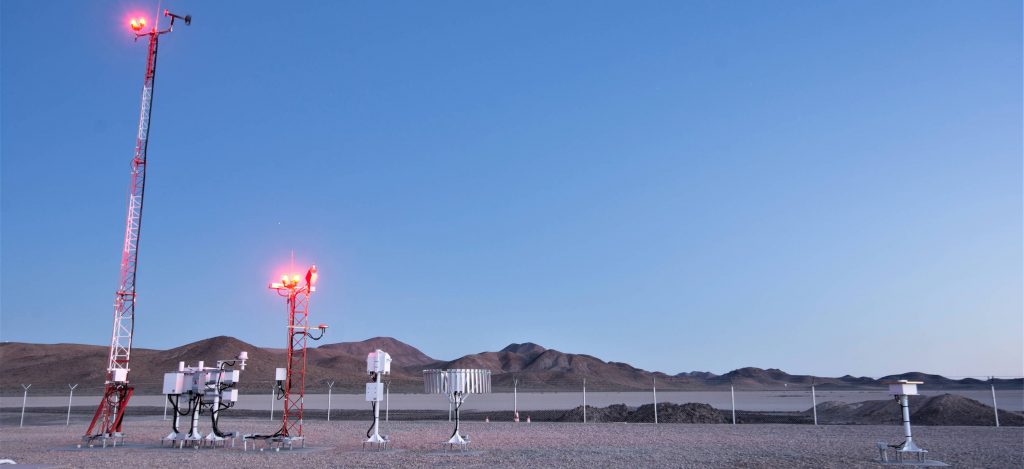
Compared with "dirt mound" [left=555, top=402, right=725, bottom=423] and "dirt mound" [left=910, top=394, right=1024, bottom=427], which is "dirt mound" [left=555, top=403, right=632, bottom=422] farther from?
"dirt mound" [left=910, top=394, right=1024, bottom=427]

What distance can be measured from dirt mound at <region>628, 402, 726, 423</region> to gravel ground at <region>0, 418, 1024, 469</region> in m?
3.71

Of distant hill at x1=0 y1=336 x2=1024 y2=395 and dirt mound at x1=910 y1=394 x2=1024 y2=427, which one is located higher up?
distant hill at x1=0 y1=336 x2=1024 y2=395

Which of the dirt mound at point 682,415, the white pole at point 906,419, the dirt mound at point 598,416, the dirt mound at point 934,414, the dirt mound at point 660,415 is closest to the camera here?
the white pole at point 906,419

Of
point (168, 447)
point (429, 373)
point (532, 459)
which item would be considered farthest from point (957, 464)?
point (168, 447)

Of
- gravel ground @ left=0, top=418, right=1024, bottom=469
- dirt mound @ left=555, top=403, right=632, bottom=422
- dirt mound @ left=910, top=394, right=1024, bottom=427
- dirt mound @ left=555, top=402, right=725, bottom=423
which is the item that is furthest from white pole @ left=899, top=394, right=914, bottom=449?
dirt mound @ left=555, top=403, right=632, bottom=422

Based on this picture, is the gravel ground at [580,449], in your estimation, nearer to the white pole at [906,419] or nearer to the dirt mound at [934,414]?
the white pole at [906,419]

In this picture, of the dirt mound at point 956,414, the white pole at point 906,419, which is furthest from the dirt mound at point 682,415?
the white pole at point 906,419

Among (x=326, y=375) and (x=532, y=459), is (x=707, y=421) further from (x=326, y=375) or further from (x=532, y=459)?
(x=326, y=375)

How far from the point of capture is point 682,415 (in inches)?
1249

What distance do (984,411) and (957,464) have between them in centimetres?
1738

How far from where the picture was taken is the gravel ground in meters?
15.9

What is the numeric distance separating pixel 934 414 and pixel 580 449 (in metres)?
18.5

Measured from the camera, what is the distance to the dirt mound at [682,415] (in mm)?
31234

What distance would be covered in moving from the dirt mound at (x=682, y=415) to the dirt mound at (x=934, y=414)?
5.34 meters
